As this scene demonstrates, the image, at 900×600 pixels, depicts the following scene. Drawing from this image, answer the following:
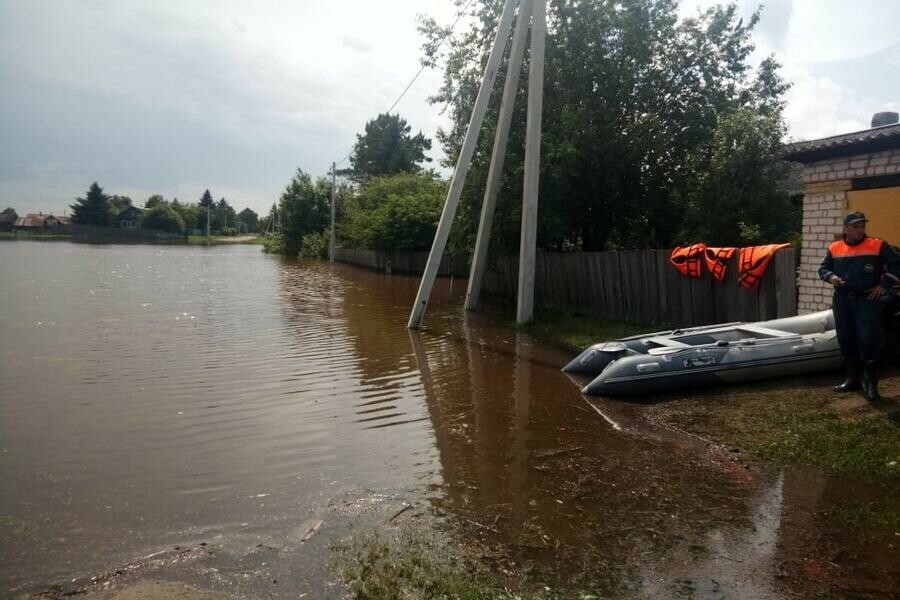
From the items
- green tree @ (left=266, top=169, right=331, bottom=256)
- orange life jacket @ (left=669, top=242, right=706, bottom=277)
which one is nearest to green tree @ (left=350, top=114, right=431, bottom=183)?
green tree @ (left=266, top=169, right=331, bottom=256)

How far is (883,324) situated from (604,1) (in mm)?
12066

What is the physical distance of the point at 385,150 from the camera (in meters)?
69.4

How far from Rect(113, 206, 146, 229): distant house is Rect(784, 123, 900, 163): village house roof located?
11256 cm

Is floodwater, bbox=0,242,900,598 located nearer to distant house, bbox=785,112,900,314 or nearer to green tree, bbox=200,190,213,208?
distant house, bbox=785,112,900,314

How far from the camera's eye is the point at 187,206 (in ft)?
392

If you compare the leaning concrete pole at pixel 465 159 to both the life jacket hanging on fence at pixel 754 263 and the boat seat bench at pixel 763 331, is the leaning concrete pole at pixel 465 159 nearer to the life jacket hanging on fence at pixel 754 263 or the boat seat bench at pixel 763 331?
the life jacket hanging on fence at pixel 754 263

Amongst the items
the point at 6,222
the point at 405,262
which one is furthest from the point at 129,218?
the point at 405,262

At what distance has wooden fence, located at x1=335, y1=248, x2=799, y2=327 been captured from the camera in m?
9.39

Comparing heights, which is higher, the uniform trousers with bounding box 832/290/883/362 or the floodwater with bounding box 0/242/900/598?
the uniform trousers with bounding box 832/290/883/362

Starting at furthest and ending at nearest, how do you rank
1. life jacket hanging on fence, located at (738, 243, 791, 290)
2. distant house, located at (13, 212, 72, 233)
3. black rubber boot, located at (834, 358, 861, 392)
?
distant house, located at (13, 212, 72, 233), life jacket hanging on fence, located at (738, 243, 791, 290), black rubber boot, located at (834, 358, 861, 392)

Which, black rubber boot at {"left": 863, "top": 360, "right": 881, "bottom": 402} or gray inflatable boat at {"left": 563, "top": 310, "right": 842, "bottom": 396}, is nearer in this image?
black rubber boot at {"left": 863, "top": 360, "right": 881, "bottom": 402}

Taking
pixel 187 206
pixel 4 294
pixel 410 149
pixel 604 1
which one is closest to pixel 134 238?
pixel 187 206

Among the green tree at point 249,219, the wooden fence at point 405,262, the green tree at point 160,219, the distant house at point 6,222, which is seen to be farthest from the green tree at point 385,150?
the green tree at point 249,219

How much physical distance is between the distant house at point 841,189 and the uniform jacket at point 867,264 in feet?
7.73
